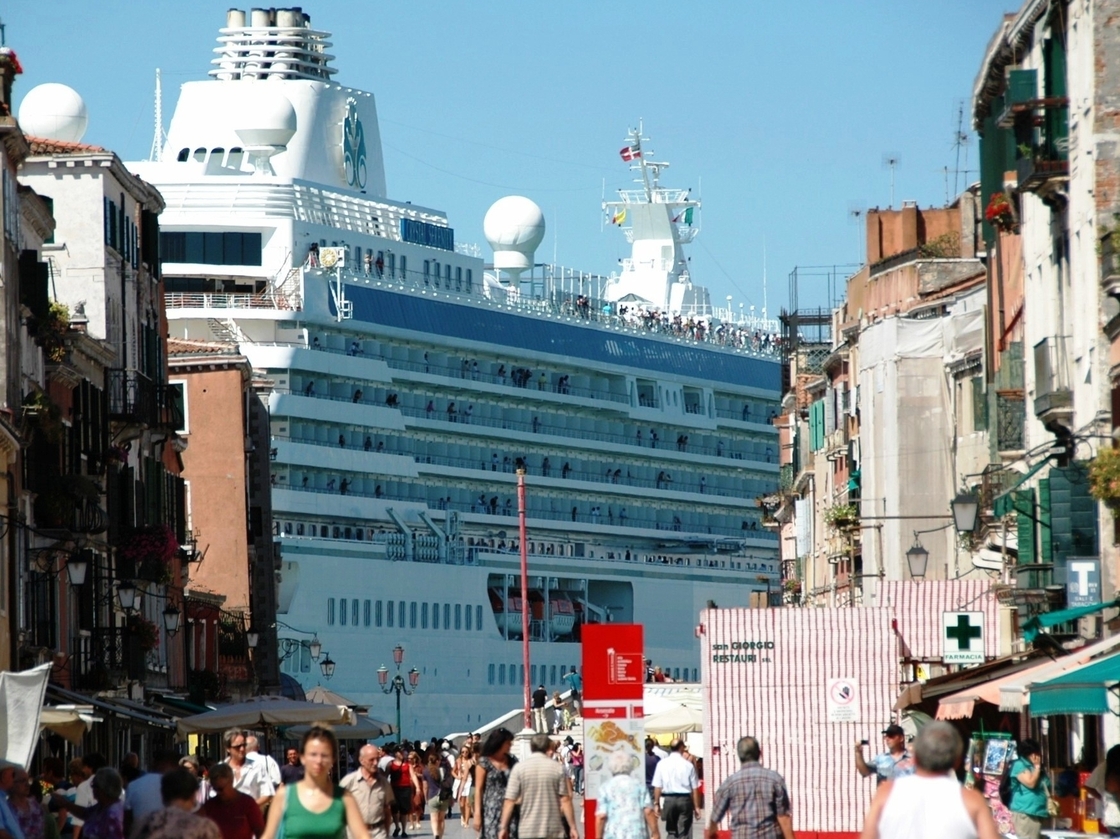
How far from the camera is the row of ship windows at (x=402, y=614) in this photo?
90812 millimetres

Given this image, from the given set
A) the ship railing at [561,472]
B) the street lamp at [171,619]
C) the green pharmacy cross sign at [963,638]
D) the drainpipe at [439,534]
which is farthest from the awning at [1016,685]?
the drainpipe at [439,534]

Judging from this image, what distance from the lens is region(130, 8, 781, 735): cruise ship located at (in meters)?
91.2

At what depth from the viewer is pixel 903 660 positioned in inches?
1094

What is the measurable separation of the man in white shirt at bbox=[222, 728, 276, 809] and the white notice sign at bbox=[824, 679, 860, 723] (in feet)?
24.4

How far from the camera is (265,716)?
108ft

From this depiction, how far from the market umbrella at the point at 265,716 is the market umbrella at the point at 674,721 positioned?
6.03 metres

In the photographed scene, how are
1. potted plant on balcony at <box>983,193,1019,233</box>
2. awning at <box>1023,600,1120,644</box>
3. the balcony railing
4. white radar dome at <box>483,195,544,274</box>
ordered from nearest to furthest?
1. awning at <box>1023,600,1120,644</box>
2. potted plant on balcony at <box>983,193,1019,233</box>
3. the balcony railing
4. white radar dome at <box>483,195,544,274</box>

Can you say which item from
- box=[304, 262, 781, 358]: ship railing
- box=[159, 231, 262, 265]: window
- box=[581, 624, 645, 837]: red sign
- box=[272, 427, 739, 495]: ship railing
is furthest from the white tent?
box=[304, 262, 781, 358]: ship railing

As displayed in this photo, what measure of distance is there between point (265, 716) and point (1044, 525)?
10740 mm

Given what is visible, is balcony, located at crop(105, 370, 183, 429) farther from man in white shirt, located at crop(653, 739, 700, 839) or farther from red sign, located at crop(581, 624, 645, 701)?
red sign, located at crop(581, 624, 645, 701)

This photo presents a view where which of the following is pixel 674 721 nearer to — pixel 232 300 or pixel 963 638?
pixel 963 638

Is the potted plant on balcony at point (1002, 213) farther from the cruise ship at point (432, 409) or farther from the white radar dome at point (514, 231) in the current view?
the white radar dome at point (514, 231)

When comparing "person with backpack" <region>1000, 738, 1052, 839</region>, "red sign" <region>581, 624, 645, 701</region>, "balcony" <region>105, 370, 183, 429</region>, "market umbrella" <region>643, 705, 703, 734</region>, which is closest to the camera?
"person with backpack" <region>1000, 738, 1052, 839</region>

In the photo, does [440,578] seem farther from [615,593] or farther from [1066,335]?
[1066,335]
